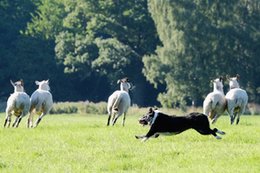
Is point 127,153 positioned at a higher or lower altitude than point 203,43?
lower

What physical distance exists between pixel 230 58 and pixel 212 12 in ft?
12.1

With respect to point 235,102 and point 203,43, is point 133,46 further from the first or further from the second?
point 235,102

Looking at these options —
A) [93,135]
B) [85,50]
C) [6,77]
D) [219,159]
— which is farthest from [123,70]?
[219,159]

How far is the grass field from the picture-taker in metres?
16.2

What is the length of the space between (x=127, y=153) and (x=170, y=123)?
3142 mm

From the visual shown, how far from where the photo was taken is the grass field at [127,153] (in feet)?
53.1

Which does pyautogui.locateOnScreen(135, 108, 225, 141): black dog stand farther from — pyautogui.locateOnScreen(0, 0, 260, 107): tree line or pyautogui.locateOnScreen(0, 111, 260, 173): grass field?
pyautogui.locateOnScreen(0, 0, 260, 107): tree line

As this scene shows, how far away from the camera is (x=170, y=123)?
21281 millimetres

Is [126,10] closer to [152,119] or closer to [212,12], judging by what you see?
[212,12]

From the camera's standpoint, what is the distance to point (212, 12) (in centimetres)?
6781

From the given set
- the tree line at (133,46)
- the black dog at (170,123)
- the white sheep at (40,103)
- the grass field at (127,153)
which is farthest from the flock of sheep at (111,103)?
the tree line at (133,46)

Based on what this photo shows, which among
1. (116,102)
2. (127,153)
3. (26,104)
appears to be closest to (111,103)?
(116,102)

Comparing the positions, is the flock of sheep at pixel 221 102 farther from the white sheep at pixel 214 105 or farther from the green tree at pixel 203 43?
the green tree at pixel 203 43

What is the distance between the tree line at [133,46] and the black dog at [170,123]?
44.3 metres
